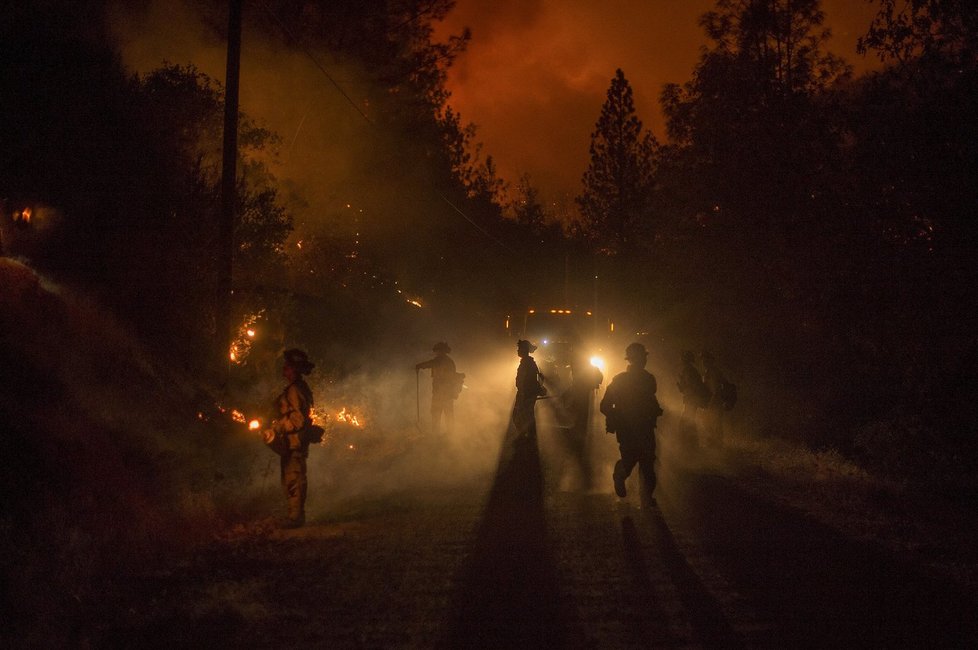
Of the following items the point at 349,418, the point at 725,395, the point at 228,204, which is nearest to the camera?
the point at 228,204

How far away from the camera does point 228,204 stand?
42.4 ft

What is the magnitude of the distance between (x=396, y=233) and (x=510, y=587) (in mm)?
25605

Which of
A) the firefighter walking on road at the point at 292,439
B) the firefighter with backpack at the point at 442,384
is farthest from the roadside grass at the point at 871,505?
the firefighter walking on road at the point at 292,439

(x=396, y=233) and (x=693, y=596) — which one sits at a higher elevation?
(x=396, y=233)

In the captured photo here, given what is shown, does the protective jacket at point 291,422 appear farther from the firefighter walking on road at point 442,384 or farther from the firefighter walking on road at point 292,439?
the firefighter walking on road at point 442,384

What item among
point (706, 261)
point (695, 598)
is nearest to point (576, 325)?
point (706, 261)

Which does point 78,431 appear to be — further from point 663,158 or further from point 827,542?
point 663,158

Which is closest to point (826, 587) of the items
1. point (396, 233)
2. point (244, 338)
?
point (244, 338)

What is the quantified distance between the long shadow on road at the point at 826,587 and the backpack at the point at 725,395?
245 inches

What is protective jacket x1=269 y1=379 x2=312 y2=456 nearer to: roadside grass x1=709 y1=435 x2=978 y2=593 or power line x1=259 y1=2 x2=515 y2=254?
roadside grass x1=709 y1=435 x2=978 y2=593

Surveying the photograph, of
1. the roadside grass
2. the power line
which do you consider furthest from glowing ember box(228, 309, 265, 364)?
the roadside grass

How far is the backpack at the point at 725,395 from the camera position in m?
15.7

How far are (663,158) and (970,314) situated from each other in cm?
1549

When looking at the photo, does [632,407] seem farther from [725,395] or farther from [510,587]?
[725,395]
